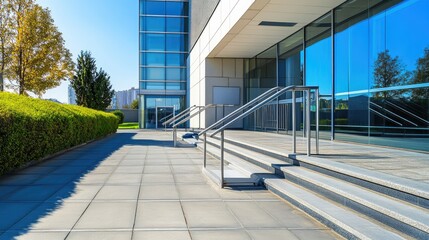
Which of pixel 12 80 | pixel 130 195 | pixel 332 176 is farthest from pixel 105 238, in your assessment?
pixel 12 80

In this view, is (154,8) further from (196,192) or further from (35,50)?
(196,192)

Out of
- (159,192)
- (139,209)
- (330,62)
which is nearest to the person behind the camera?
(139,209)

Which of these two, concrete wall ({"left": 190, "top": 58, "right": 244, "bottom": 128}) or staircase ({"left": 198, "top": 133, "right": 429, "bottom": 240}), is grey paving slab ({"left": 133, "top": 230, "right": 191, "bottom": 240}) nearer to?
staircase ({"left": 198, "top": 133, "right": 429, "bottom": 240})

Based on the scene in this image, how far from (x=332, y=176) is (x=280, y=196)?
0.81 metres

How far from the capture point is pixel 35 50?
22797mm

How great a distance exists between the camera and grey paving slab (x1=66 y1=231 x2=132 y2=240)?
359 centimetres

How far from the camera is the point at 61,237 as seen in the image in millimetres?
3582

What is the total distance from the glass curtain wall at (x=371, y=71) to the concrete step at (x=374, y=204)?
3.62 metres

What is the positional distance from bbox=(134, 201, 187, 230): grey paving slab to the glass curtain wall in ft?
18.0

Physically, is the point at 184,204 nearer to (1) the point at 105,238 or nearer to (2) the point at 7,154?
(1) the point at 105,238

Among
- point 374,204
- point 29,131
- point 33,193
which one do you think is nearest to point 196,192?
point 33,193

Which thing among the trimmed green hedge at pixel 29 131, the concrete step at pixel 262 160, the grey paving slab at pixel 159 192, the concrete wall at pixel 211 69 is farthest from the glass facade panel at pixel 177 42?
the grey paving slab at pixel 159 192

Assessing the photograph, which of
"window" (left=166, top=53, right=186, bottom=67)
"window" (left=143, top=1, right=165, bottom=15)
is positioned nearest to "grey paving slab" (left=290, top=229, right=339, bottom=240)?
"window" (left=166, top=53, right=186, bottom=67)

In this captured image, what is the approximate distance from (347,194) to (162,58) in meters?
30.0
